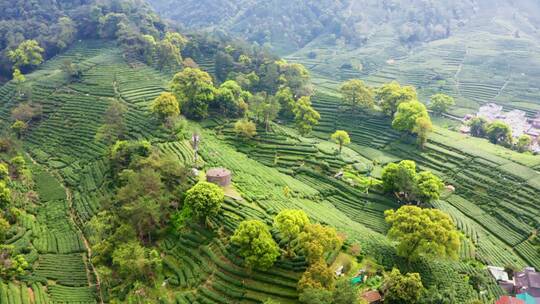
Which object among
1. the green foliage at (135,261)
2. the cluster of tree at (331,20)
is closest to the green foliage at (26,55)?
the green foliage at (135,261)

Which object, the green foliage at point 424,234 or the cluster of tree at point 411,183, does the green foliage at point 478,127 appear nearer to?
the cluster of tree at point 411,183

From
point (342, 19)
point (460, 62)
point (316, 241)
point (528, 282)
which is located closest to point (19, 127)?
point (316, 241)

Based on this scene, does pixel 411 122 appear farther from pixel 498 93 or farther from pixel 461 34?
pixel 461 34

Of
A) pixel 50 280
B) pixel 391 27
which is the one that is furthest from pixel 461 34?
pixel 50 280

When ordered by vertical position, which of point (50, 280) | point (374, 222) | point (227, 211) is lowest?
point (50, 280)

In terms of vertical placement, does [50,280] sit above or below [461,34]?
below

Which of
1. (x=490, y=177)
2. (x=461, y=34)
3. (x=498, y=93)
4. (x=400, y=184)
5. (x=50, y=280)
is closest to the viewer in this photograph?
(x=50, y=280)

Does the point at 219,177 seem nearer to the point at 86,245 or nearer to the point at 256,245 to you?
the point at 256,245
